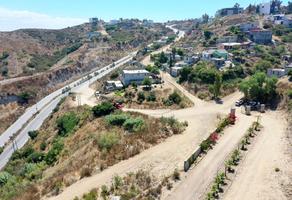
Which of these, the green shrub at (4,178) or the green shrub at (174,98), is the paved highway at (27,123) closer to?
the green shrub at (4,178)

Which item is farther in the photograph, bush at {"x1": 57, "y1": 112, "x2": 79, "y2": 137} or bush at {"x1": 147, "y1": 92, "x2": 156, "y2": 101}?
bush at {"x1": 147, "y1": 92, "x2": 156, "y2": 101}

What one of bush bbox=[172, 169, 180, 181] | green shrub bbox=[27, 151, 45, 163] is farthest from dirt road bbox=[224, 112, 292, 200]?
green shrub bbox=[27, 151, 45, 163]

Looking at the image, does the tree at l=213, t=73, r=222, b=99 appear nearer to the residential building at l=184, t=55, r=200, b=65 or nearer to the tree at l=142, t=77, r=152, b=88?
the tree at l=142, t=77, r=152, b=88

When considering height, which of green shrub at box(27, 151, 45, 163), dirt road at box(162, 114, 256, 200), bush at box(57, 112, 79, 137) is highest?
dirt road at box(162, 114, 256, 200)

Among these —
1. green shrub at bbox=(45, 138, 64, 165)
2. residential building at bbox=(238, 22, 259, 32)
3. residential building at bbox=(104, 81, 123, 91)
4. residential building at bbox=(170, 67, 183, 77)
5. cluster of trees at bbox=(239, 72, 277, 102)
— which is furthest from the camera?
residential building at bbox=(238, 22, 259, 32)

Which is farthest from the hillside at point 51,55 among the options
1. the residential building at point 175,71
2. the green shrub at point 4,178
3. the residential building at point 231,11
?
the residential building at point 175,71

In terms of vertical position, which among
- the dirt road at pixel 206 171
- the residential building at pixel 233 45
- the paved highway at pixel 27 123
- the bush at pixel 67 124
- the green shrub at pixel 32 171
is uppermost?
the residential building at pixel 233 45

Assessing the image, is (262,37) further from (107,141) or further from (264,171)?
(264,171)
